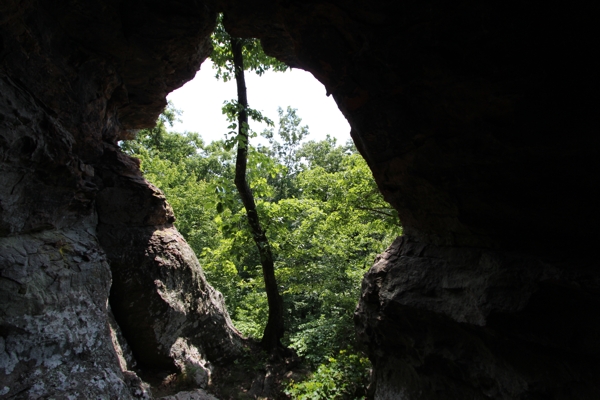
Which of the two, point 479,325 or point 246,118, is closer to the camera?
point 479,325

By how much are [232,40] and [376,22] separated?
224 inches

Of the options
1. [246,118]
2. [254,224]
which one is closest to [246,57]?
[246,118]

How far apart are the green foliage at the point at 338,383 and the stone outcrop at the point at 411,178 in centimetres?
100

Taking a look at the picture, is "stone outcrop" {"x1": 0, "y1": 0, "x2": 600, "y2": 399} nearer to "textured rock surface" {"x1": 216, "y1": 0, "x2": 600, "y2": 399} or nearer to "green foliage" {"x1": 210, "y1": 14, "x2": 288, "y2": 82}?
"textured rock surface" {"x1": 216, "y1": 0, "x2": 600, "y2": 399}

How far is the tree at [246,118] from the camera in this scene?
7950 mm

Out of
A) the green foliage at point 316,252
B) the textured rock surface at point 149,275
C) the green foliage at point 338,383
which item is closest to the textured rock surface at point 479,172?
the green foliage at point 338,383

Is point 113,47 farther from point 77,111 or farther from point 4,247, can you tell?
point 4,247

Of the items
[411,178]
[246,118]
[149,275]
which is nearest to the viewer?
[411,178]

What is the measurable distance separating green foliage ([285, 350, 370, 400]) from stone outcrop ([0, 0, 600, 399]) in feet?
3.30

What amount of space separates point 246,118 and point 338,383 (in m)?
6.32

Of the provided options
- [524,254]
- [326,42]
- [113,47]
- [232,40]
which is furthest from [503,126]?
[232,40]

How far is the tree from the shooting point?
795cm

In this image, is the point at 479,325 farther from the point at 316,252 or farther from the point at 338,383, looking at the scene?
the point at 316,252

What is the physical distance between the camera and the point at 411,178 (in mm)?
3725
